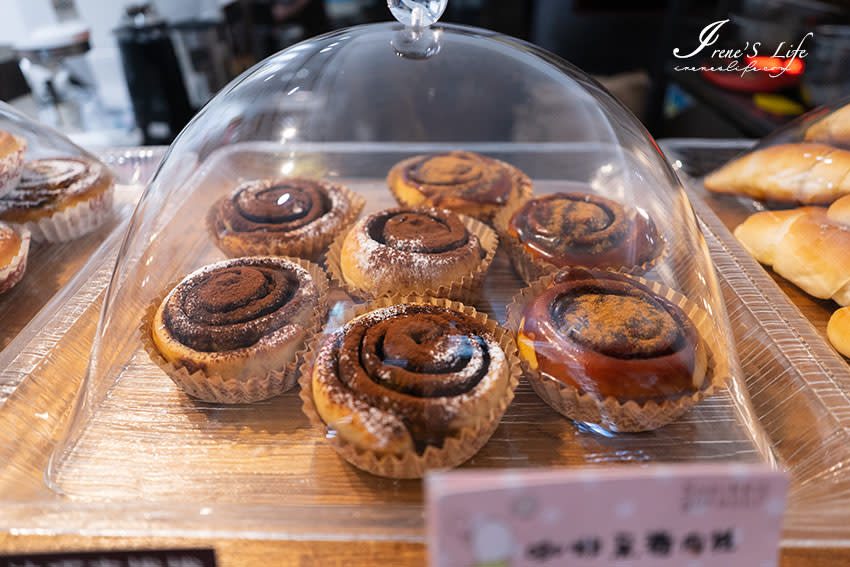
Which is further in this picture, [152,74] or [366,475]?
[152,74]

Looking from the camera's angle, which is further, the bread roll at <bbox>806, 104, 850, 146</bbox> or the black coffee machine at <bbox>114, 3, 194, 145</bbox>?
the black coffee machine at <bbox>114, 3, 194, 145</bbox>

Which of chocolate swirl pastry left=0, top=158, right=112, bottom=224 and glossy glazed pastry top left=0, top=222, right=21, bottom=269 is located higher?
chocolate swirl pastry left=0, top=158, right=112, bottom=224

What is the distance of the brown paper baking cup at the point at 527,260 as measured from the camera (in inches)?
63.4

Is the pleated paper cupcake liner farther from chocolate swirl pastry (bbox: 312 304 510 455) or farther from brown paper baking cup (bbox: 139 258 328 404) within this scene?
chocolate swirl pastry (bbox: 312 304 510 455)

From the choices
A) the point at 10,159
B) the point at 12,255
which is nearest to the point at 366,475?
the point at 12,255

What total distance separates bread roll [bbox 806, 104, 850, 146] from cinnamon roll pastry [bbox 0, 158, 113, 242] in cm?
267

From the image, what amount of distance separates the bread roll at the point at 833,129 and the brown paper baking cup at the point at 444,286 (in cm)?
122

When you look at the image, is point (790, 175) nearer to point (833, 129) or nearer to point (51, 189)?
point (833, 129)

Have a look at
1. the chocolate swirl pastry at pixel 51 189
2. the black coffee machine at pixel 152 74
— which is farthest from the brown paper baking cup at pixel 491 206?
the black coffee machine at pixel 152 74

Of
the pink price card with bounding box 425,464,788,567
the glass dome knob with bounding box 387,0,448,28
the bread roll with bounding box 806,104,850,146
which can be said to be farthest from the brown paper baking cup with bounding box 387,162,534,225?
the pink price card with bounding box 425,464,788,567

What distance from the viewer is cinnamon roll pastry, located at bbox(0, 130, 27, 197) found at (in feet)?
6.40

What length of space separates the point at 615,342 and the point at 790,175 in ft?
4.00

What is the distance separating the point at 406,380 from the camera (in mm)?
1184

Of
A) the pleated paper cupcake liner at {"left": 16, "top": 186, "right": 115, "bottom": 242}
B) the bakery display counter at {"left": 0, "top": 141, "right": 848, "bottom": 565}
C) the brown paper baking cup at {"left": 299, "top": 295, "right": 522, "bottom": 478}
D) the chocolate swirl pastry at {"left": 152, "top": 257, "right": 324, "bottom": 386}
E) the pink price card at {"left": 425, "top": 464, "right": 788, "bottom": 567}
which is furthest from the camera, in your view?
the pleated paper cupcake liner at {"left": 16, "top": 186, "right": 115, "bottom": 242}
